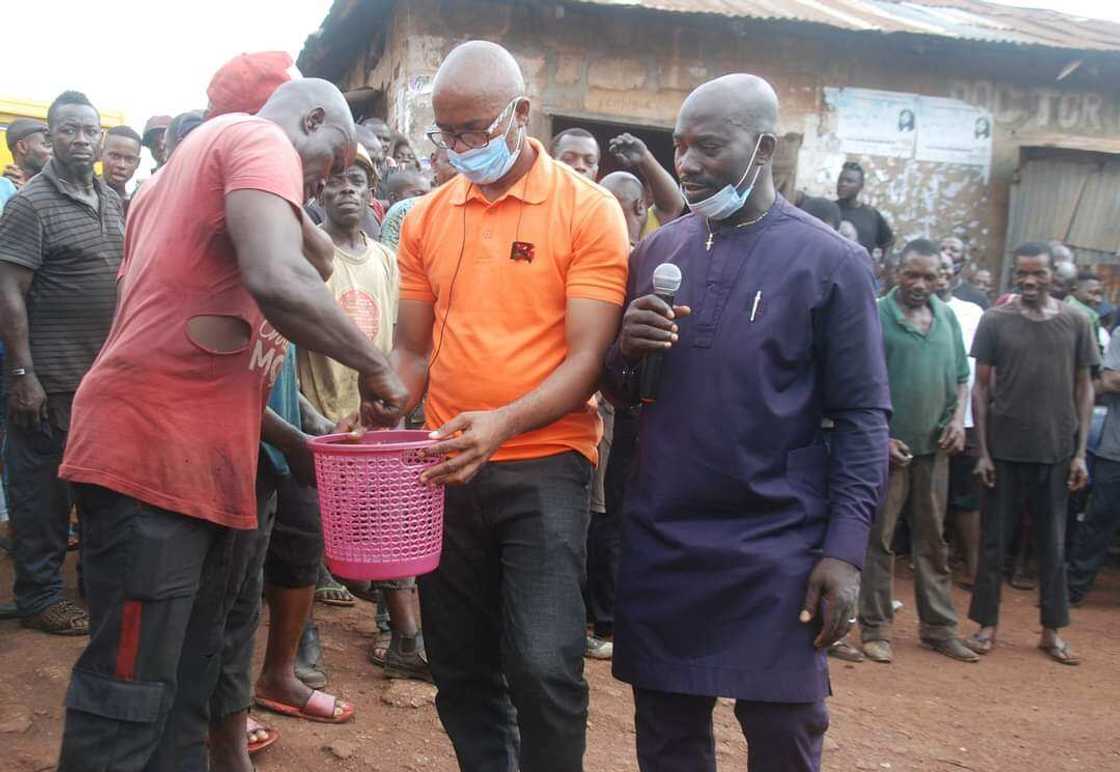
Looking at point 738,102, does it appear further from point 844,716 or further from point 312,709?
point 844,716

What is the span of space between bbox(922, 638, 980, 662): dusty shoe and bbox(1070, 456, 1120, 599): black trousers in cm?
189

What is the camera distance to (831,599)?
249 cm

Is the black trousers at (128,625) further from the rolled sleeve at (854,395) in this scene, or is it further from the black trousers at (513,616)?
the rolled sleeve at (854,395)

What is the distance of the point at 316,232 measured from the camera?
2867 millimetres

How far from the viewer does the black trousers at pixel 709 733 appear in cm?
254

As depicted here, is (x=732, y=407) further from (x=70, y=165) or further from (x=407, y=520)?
(x=70, y=165)

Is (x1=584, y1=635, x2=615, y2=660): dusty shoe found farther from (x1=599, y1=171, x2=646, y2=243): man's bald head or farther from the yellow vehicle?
the yellow vehicle

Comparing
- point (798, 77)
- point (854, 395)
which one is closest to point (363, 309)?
point (854, 395)

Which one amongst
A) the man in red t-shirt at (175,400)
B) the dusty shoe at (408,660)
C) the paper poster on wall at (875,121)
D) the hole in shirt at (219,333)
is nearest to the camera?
the man in red t-shirt at (175,400)

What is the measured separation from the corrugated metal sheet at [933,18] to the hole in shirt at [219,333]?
8111mm

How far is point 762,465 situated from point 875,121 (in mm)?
9628

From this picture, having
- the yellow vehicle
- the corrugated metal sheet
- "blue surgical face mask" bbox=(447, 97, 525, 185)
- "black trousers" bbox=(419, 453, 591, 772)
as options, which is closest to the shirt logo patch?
"blue surgical face mask" bbox=(447, 97, 525, 185)

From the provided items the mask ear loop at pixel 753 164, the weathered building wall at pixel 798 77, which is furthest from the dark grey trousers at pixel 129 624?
the weathered building wall at pixel 798 77

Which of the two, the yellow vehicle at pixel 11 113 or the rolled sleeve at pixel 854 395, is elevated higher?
the yellow vehicle at pixel 11 113
